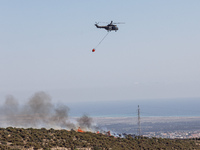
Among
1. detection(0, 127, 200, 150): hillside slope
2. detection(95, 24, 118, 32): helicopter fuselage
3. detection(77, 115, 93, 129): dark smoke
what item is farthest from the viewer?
detection(77, 115, 93, 129): dark smoke

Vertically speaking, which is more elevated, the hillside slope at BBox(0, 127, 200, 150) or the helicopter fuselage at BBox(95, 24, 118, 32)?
the helicopter fuselage at BBox(95, 24, 118, 32)

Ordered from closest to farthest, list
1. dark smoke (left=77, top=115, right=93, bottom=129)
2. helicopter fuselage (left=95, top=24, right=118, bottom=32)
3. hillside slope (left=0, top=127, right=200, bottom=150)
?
hillside slope (left=0, top=127, right=200, bottom=150), helicopter fuselage (left=95, top=24, right=118, bottom=32), dark smoke (left=77, top=115, right=93, bottom=129)

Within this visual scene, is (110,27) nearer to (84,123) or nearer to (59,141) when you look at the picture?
(59,141)

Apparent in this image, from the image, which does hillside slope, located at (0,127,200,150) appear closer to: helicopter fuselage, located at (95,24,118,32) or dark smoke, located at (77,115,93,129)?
helicopter fuselage, located at (95,24,118,32)

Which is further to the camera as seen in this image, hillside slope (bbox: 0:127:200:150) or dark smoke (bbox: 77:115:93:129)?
dark smoke (bbox: 77:115:93:129)

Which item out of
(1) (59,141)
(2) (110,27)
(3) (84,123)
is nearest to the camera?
(1) (59,141)

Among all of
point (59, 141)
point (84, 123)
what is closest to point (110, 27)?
point (59, 141)

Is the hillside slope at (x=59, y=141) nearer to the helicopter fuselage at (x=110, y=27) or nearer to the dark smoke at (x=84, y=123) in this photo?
the helicopter fuselage at (x=110, y=27)

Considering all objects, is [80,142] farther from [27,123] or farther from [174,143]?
[27,123]

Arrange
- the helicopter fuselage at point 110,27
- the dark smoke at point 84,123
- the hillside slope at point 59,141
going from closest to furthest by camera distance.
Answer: the hillside slope at point 59,141 → the helicopter fuselage at point 110,27 → the dark smoke at point 84,123

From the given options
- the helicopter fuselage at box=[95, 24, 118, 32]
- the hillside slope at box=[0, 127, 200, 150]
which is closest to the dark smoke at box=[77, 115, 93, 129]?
the hillside slope at box=[0, 127, 200, 150]

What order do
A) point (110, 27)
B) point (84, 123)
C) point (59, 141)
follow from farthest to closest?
point (84, 123) → point (110, 27) → point (59, 141)

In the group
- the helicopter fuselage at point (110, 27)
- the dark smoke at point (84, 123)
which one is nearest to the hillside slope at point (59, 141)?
the helicopter fuselage at point (110, 27)
